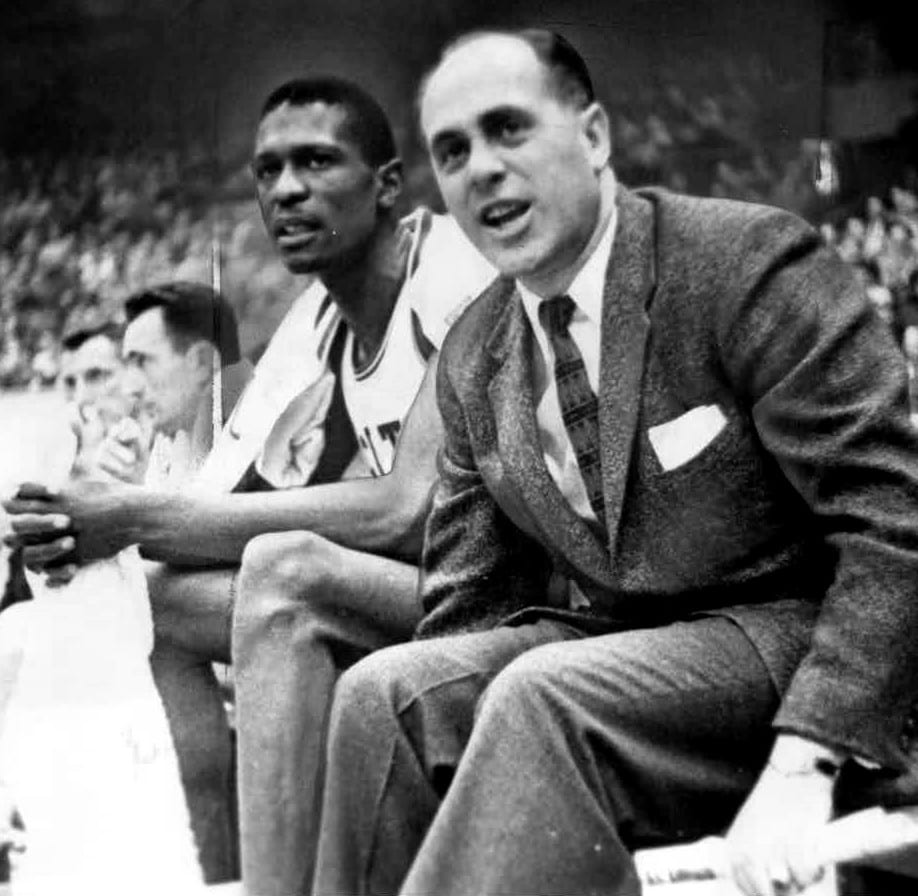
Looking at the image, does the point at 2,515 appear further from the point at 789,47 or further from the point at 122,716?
the point at 789,47

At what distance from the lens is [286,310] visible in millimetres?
2531

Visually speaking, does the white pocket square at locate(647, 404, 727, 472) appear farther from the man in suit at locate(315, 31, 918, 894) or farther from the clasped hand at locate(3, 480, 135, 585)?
the clasped hand at locate(3, 480, 135, 585)

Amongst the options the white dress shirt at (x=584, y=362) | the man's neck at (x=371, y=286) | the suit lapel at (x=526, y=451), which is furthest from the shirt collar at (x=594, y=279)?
the man's neck at (x=371, y=286)

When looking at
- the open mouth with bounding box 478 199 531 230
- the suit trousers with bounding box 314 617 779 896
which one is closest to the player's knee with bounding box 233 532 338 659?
the suit trousers with bounding box 314 617 779 896

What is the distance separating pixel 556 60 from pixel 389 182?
1.14 feet

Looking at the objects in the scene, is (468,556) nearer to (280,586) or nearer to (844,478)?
(280,586)

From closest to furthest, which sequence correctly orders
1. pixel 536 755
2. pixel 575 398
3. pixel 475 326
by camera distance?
pixel 536 755 → pixel 575 398 → pixel 475 326

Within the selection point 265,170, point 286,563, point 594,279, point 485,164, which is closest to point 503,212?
point 485,164

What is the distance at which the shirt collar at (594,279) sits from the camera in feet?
7.87

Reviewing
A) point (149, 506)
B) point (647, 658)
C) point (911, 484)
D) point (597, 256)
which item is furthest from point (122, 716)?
point (911, 484)

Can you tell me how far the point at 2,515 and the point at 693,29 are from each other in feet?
4.86

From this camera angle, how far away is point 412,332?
2543 millimetres

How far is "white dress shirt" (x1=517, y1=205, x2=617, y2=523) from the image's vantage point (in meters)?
2.38

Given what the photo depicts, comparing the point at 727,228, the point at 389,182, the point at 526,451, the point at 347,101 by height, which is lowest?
the point at 526,451
